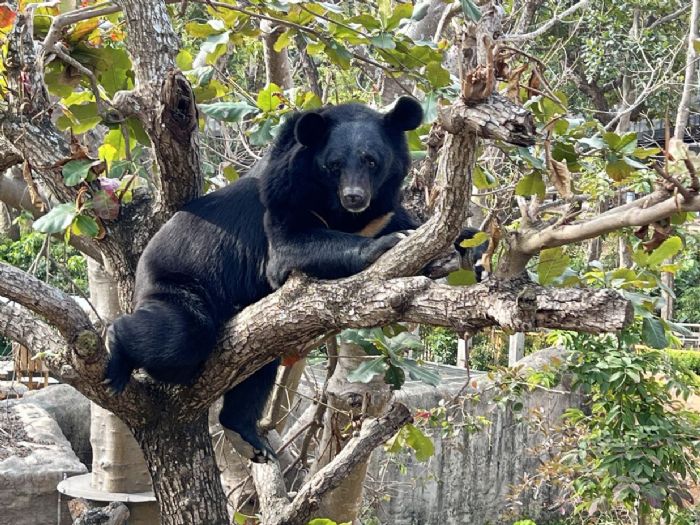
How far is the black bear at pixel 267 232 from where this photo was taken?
121 inches

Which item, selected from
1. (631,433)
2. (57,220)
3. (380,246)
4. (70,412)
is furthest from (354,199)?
(70,412)

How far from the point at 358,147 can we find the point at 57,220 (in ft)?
3.77

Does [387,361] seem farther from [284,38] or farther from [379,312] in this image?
[284,38]

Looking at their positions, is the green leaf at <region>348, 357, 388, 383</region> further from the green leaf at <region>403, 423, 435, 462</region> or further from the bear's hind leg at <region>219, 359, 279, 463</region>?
the bear's hind leg at <region>219, 359, 279, 463</region>

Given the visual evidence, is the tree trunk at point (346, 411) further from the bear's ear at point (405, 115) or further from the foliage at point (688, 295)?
the foliage at point (688, 295)

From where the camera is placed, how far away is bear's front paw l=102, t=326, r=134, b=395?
299 cm

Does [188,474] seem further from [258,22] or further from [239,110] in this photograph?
[258,22]

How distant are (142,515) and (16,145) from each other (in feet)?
7.41

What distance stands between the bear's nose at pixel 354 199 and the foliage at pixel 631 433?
6.75 feet

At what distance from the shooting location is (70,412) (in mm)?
8734

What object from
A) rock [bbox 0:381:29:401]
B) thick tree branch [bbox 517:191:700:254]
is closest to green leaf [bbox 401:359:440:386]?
thick tree branch [bbox 517:191:700:254]

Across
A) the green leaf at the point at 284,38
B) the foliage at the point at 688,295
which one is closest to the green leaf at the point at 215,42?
the green leaf at the point at 284,38

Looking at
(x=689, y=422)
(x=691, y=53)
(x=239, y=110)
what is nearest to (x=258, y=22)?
(x=239, y=110)

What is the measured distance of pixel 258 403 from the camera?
3854mm
